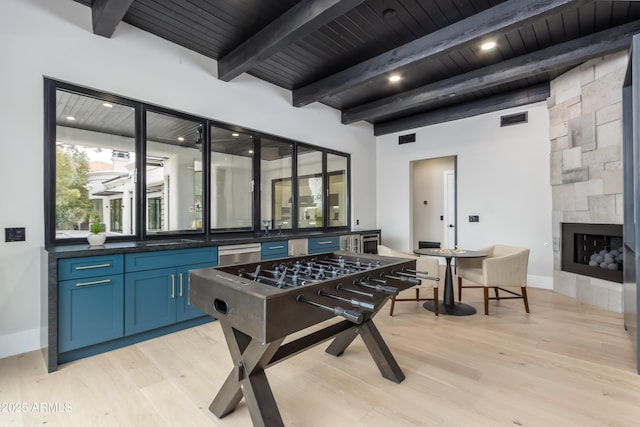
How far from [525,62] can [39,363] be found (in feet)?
18.6

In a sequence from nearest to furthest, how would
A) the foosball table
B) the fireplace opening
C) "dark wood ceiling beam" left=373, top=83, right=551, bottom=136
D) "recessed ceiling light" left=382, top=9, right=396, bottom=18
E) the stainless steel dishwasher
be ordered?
the foosball table
"recessed ceiling light" left=382, top=9, right=396, bottom=18
the stainless steel dishwasher
the fireplace opening
"dark wood ceiling beam" left=373, top=83, right=551, bottom=136

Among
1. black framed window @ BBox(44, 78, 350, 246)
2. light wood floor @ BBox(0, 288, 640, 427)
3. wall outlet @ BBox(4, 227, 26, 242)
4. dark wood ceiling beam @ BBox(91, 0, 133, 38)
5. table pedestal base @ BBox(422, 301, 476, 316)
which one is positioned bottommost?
light wood floor @ BBox(0, 288, 640, 427)

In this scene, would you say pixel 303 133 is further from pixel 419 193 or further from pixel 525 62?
pixel 419 193

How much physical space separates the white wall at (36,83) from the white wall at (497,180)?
14.1 ft

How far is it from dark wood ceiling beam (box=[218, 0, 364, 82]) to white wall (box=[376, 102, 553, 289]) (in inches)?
147

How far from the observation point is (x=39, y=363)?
7.72 feet

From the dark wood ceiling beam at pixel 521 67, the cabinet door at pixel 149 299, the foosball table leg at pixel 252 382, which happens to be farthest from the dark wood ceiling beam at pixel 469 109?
the foosball table leg at pixel 252 382

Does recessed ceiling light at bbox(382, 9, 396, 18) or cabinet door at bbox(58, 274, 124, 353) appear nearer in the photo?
cabinet door at bbox(58, 274, 124, 353)

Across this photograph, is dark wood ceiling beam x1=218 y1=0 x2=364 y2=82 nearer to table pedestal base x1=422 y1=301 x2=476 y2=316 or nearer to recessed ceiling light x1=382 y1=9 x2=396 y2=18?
recessed ceiling light x1=382 y1=9 x2=396 y2=18

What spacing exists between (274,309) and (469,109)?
17.3ft

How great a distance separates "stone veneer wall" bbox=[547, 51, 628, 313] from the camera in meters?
3.50

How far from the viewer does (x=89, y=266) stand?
244 cm

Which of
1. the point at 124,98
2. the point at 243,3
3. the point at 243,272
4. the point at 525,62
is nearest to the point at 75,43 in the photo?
the point at 124,98

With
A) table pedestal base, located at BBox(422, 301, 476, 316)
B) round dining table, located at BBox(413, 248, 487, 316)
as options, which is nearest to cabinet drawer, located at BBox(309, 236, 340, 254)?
round dining table, located at BBox(413, 248, 487, 316)
